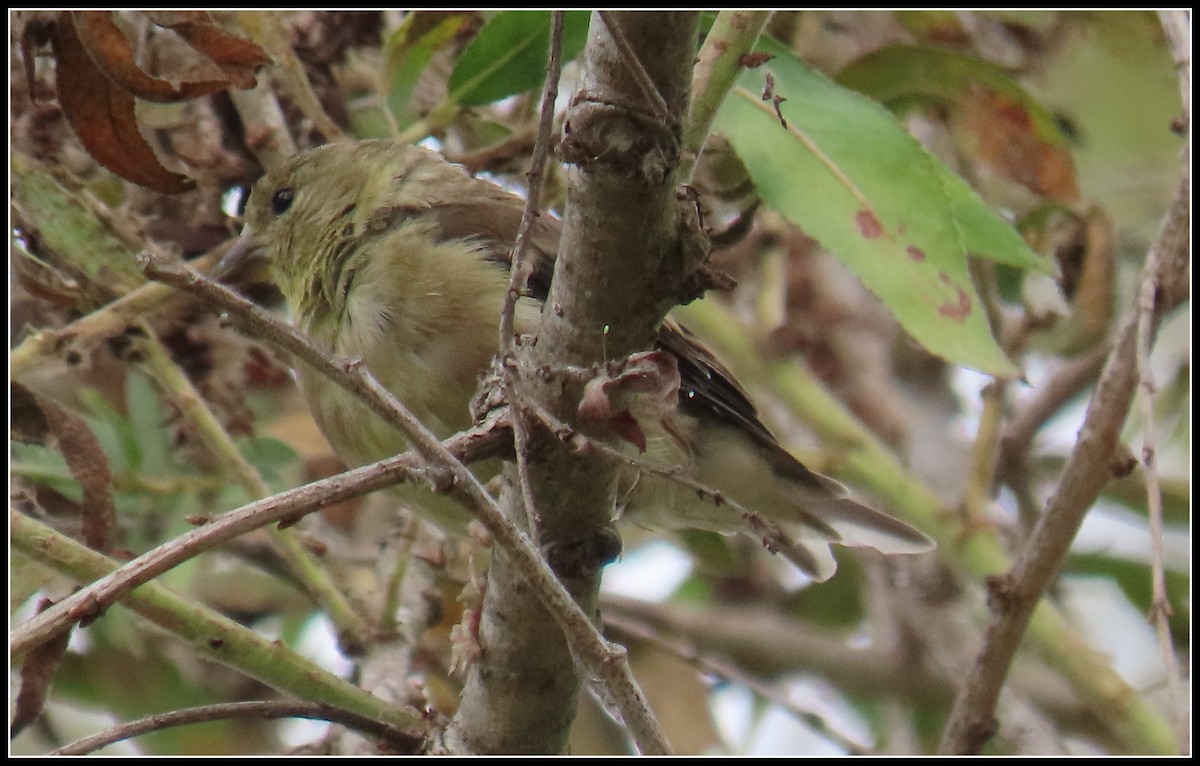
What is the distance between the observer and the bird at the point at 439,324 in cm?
281

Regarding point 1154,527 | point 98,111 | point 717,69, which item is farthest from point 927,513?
point 98,111

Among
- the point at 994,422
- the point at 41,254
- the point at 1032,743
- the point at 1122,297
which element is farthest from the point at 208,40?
the point at 1122,297

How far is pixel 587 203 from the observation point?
1.75 m

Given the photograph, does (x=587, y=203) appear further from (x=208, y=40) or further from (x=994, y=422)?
(x=994, y=422)

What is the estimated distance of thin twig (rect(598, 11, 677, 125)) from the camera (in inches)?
62.6

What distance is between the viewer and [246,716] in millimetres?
1935

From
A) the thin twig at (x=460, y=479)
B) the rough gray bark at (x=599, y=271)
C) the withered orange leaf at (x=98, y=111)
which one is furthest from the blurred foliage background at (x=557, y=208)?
the thin twig at (x=460, y=479)

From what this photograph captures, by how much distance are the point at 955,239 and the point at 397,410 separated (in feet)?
5.83

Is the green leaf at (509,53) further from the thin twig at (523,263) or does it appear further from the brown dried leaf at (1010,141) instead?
the thin twig at (523,263)

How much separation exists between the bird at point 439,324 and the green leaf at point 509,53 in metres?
0.24

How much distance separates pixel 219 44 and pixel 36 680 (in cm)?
120

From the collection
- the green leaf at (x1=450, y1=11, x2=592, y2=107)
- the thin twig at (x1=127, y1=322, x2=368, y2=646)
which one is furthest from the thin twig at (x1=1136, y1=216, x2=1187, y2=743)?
the thin twig at (x1=127, y1=322, x2=368, y2=646)

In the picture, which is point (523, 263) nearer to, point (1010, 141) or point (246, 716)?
point (246, 716)

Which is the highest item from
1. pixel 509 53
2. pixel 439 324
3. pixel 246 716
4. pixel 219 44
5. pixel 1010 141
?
pixel 1010 141
